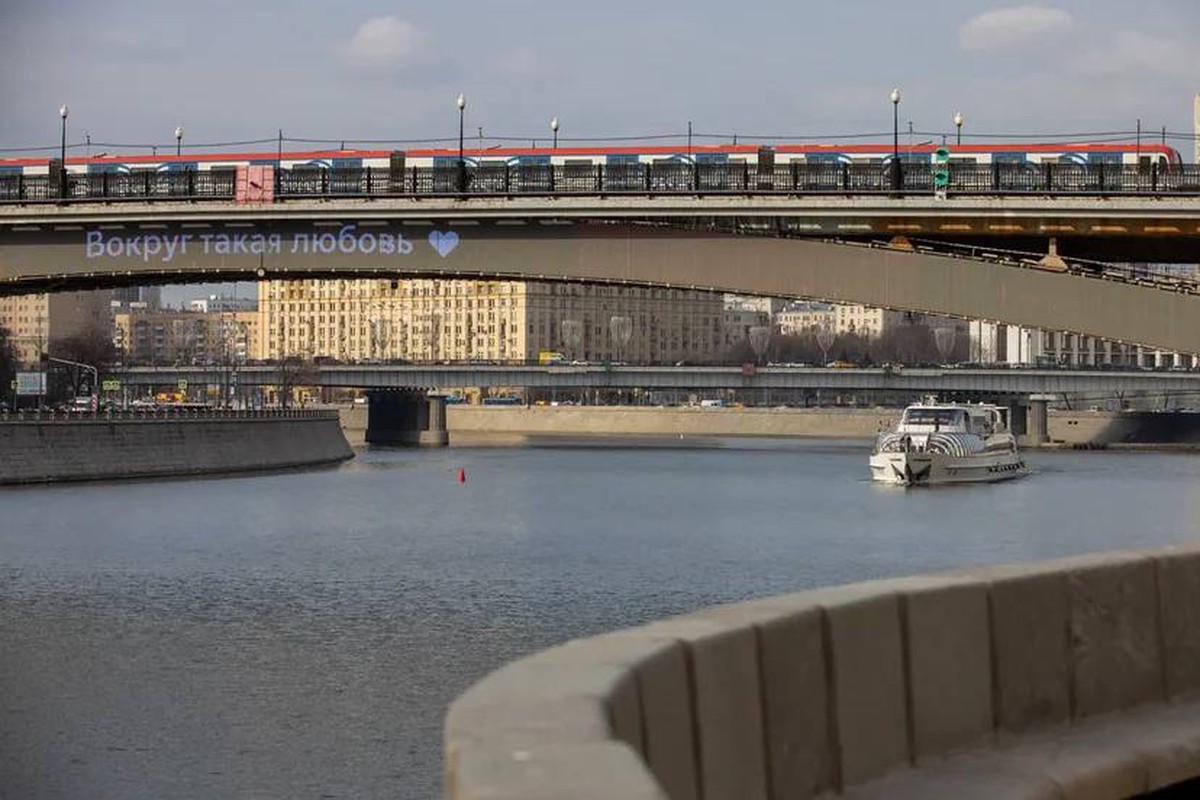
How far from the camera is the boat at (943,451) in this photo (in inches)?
2849

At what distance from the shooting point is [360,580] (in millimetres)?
35781

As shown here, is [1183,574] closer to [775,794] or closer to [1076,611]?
[1076,611]

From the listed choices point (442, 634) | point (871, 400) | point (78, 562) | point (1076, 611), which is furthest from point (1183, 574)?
point (871, 400)

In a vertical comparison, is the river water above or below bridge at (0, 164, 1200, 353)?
below

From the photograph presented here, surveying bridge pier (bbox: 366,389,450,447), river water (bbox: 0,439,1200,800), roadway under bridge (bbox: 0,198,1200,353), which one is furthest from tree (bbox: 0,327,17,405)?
roadway under bridge (bbox: 0,198,1200,353)

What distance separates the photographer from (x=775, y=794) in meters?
6.93

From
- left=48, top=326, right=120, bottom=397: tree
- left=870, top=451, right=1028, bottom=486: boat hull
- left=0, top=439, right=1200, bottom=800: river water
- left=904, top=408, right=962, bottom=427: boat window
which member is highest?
left=48, top=326, right=120, bottom=397: tree

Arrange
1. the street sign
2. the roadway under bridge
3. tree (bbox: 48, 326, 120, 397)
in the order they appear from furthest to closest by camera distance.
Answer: tree (bbox: 48, 326, 120, 397) < the street sign < the roadway under bridge

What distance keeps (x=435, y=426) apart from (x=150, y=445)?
54486mm

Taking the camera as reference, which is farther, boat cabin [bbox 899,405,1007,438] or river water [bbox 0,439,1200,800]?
boat cabin [bbox 899,405,1007,438]

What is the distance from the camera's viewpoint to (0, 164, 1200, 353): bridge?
105 ft

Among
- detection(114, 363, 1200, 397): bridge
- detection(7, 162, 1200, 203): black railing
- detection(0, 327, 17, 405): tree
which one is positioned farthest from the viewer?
detection(0, 327, 17, 405): tree

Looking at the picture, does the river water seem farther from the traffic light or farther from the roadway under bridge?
the traffic light

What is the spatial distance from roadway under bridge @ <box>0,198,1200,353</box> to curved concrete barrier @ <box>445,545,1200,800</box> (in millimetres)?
22970
